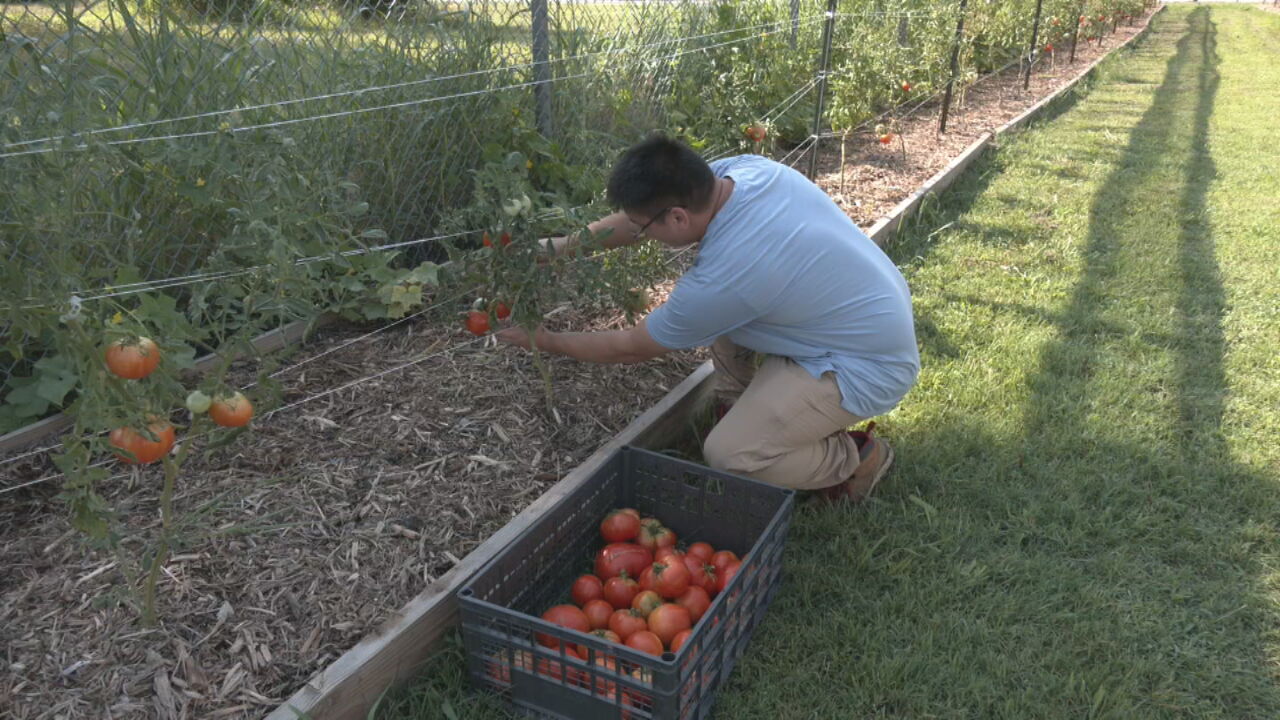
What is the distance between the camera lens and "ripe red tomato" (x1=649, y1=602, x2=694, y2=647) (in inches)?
87.3

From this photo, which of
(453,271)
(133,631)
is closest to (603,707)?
(133,631)

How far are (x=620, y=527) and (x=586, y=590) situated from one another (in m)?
0.25

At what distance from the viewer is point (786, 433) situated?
9.14 feet

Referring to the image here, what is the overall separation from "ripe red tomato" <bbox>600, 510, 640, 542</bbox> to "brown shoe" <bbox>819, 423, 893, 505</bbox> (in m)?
0.71

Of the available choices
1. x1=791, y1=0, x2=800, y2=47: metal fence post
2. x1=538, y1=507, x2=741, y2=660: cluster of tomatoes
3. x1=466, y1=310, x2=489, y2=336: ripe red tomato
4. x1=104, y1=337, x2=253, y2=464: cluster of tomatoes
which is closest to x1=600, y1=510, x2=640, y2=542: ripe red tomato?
x1=538, y1=507, x2=741, y2=660: cluster of tomatoes

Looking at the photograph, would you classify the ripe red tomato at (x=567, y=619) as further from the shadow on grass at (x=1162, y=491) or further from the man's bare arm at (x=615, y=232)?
the shadow on grass at (x=1162, y=491)

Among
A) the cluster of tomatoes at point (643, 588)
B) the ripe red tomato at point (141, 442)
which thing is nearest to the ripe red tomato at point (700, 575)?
the cluster of tomatoes at point (643, 588)

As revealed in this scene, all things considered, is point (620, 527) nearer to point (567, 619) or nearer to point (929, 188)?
point (567, 619)

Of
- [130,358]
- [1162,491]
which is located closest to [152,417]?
[130,358]

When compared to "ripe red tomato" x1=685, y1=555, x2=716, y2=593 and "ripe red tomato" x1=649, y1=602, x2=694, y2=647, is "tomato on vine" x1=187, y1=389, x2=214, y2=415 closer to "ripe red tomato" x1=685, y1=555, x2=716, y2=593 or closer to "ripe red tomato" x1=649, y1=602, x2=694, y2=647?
"ripe red tomato" x1=649, y1=602, x2=694, y2=647

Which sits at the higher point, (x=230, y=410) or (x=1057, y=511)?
(x=230, y=410)

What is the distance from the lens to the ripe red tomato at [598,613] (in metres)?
2.31

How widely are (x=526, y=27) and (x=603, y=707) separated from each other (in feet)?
9.66

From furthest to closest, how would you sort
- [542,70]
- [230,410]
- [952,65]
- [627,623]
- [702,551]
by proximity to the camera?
1. [952,65]
2. [542,70]
3. [702,551]
4. [627,623]
5. [230,410]
